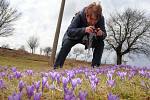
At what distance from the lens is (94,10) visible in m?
8.30

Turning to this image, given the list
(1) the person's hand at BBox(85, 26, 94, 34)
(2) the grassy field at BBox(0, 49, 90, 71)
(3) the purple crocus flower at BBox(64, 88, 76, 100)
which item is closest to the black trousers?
(1) the person's hand at BBox(85, 26, 94, 34)

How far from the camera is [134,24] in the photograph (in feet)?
198

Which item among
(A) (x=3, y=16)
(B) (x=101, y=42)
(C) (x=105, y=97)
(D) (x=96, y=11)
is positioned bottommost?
(C) (x=105, y=97)

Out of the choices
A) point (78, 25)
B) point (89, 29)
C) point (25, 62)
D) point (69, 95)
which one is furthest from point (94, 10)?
point (25, 62)

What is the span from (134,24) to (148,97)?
5716 centimetres

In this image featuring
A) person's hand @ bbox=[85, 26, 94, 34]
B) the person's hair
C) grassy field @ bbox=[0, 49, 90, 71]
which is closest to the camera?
person's hand @ bbox=[85, 26, 94, 34]

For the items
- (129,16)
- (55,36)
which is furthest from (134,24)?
(55,36)

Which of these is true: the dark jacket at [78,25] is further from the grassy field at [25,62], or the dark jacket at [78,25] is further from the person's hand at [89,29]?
the grassy field at [25,62]

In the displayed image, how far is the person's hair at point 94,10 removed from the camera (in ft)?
27.2

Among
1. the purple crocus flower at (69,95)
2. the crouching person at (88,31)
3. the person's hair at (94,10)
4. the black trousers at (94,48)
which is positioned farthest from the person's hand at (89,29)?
the purple crocus flower at (69,95)

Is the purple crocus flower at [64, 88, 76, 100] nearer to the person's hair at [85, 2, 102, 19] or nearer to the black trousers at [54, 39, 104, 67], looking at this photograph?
the person's hair at [85, 2, 102, 19]

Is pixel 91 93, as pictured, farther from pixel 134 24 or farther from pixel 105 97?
pixel 134 24

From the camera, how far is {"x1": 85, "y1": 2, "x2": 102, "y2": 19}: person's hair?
8284 millimetres

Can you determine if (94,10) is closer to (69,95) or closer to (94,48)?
(94,48)
